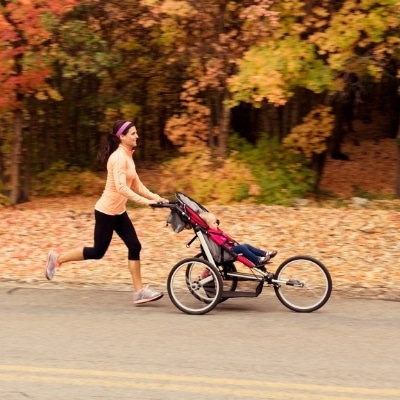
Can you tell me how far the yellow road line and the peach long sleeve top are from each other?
7.22ft

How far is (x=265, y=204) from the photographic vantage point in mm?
13078

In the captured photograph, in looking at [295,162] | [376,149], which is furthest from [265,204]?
[376,149]

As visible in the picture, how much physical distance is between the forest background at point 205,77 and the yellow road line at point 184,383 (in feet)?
24.7

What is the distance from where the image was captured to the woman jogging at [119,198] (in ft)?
24.3

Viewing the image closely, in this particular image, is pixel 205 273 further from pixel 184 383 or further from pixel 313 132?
pixel 313 132

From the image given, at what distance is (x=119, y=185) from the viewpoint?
24.1ft

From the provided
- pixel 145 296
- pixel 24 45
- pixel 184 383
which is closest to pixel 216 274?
pixel 145 296

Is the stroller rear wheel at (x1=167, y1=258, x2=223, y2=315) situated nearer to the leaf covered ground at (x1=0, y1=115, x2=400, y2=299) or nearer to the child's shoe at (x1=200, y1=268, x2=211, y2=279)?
the child's shoe at (x1=200, y1=268, x2=211, y2=279)

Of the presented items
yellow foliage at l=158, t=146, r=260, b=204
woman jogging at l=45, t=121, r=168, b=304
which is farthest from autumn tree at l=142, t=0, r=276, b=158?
woman jogging at l=45, t=121, r=168, b=304

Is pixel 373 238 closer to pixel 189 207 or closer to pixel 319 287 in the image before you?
pixel 319 287

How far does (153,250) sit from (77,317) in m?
3.19

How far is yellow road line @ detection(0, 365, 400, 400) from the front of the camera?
509 centimetres

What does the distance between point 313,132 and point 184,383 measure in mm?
9496

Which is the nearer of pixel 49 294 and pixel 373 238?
A: pixel 49 294
